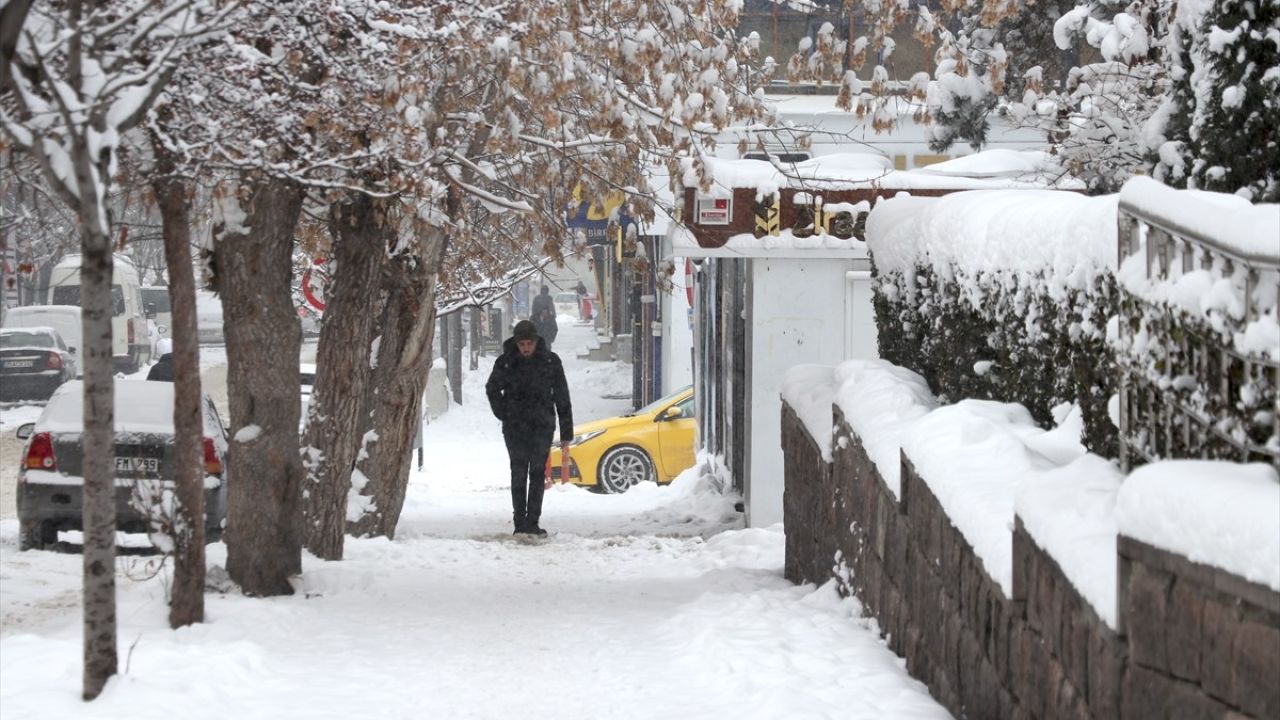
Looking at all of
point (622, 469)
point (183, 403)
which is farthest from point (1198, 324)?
point (622, 469)

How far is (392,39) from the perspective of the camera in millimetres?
9578

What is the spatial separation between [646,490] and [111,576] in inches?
589

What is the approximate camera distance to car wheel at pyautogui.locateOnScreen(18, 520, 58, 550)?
45.6ft

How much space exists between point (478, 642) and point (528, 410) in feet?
22.6

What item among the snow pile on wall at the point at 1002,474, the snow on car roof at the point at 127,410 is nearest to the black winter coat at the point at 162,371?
the snow on car roof at the point at 127,410

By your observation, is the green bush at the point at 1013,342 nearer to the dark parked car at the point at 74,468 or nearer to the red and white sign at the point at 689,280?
the dark parked car at the point at 74,468

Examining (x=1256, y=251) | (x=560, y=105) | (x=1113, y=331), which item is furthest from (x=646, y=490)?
(x=1256, y=251)

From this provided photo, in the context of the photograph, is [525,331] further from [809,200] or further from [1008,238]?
[1008,238]

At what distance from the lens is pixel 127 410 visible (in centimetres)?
1469

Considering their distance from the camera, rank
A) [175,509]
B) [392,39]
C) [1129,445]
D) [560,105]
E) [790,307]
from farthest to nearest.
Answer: [790,307] < [560,105] < [392,39] < [175,509] < [1129,445]

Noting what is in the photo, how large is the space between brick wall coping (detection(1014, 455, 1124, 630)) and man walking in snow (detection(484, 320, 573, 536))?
10.8 metres

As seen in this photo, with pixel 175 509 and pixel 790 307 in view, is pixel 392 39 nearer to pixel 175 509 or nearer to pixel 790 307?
pixel 175 509

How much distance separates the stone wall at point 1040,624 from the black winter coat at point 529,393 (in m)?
7.01

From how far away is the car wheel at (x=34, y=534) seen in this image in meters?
13.9
